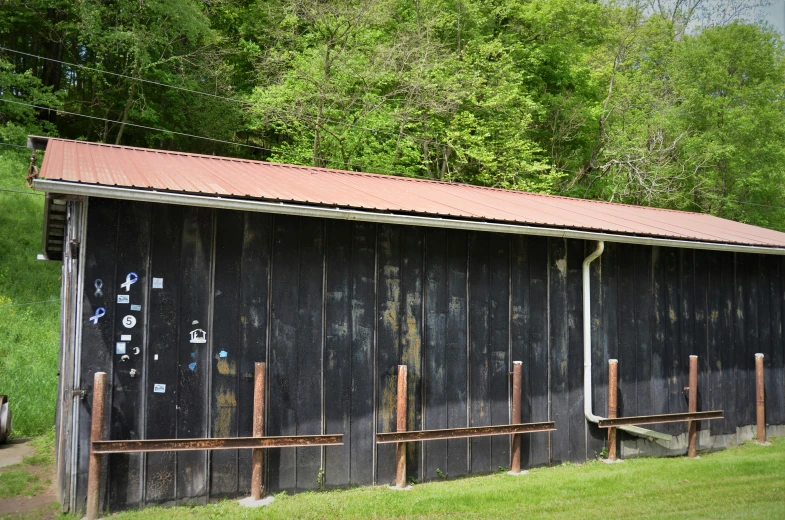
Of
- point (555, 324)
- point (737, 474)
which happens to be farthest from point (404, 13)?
point (737, 474)

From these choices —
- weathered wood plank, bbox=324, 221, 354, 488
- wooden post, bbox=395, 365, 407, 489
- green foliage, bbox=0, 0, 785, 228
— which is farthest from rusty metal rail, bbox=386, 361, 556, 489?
green foliage, bbox=0, 0, 785, 228

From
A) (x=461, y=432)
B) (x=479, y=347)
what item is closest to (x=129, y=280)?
(x=461, y=432)

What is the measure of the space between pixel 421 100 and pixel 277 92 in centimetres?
422

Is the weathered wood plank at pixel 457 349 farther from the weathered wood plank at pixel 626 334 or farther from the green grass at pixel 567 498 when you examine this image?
the weathered wood plank at pixel 626 334

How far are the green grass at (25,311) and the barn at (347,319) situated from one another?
2.87m

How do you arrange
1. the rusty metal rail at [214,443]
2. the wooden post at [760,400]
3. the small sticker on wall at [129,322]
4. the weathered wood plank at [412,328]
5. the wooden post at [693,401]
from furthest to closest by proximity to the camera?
1. the wooden post at [760,400]
2. the wooden post at [693,401]
3. the weathered wood plank at [412,328]
4. the small sticker on wall at [129,322]
5. the rusty metal rail at [214,443]

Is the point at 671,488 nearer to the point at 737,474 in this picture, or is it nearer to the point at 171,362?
the point at 737,474

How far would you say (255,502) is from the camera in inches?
242

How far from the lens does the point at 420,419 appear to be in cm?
722

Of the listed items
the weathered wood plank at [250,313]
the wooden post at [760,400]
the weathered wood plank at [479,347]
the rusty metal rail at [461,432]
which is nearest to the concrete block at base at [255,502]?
the weathered wood plank at [250,313]

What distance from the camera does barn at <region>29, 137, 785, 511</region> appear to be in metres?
5.96

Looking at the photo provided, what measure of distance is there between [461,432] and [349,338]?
1531 millimetres

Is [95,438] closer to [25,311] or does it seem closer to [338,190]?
[338,190]

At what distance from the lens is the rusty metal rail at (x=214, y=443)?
18.3 ft
